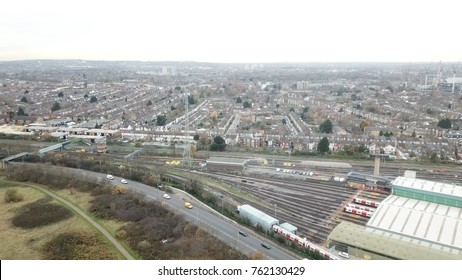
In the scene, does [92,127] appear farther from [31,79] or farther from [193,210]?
[31,79]

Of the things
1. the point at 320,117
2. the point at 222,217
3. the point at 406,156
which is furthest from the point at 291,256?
the point at 320,117

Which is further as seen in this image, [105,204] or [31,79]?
[31,79]

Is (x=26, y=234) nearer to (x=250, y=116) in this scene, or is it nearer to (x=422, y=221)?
(x=422, y=221)

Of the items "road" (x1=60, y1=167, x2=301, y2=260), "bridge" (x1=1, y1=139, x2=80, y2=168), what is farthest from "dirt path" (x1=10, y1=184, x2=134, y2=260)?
"bridge" (x1=1, y1=139, x2=80, y2=168)

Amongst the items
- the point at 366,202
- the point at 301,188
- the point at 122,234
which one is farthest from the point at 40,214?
the point at 366,202

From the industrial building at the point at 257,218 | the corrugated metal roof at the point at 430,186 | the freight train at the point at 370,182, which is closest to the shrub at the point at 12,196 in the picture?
the industrial building at the point at 257,218

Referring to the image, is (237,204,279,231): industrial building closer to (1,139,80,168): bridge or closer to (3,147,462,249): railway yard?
(3,147,462,249): railway yard

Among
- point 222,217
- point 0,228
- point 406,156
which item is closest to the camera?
point 0,228

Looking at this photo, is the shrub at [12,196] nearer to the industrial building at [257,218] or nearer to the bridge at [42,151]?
the bridge at [42,151]
